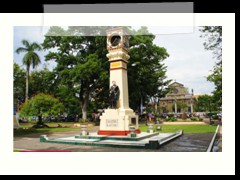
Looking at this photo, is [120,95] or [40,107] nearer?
[120,95]

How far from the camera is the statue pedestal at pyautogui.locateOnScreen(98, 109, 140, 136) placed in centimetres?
934

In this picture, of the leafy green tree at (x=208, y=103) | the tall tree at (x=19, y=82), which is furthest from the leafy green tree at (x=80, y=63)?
the leafy green tree at (x=208, y=103)

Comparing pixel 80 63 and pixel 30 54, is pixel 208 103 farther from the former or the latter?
pixel 30 54

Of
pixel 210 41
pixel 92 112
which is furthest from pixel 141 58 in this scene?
pixel 210 41

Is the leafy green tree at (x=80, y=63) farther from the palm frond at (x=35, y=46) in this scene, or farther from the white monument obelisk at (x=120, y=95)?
the white monument obelisk at (x=120, y=95)

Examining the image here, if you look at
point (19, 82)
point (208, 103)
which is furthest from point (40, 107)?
point (208, 103)

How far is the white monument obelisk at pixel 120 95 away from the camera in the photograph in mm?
9445

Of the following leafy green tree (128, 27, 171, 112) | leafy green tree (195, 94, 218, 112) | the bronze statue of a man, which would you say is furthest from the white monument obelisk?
leafy green tree (128, 27, 171, 112)

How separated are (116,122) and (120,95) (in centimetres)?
136

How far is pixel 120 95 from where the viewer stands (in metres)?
10.2

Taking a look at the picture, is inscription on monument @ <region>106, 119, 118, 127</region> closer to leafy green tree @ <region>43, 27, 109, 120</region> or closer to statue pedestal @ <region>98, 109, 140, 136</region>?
statue pedestal @ <region>98, 109, 140, 136</region>

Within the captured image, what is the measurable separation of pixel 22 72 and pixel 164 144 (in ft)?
76.6

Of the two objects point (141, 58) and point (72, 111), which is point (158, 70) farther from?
point (72, 111)

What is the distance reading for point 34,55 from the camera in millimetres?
23391
